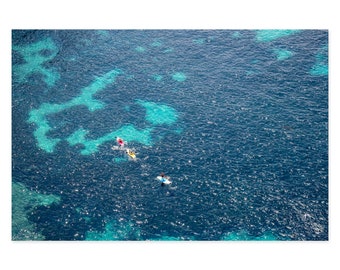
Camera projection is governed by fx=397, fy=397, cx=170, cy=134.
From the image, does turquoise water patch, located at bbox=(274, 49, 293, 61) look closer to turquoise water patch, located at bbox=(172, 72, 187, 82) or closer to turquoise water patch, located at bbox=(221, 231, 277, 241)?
turquoise water patch, located at bbox=(172, 72, 187, 82)

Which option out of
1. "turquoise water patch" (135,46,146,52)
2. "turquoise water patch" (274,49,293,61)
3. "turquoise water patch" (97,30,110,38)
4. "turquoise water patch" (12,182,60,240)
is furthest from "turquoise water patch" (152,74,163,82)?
"turquoise water patch" (12,182,60,240)

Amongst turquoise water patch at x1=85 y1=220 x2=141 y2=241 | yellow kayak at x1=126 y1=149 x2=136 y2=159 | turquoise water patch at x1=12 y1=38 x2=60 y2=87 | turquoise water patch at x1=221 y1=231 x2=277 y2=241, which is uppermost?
turquoise water patch at x1=12 y1=38 x2=60 y2=87

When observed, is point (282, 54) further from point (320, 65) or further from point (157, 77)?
point (157, 77)

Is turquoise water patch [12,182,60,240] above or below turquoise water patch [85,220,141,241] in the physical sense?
above

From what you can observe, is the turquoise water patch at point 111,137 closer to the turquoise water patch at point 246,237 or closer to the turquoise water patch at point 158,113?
the turquoise water patch at point 158,113

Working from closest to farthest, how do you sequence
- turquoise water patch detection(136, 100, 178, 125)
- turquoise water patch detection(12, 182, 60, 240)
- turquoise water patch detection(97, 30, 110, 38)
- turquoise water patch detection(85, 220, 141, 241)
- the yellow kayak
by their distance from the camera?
turquoise water patch detection(85, 220, 141, 241)
turquoise water patch detection(12, 182, 60, 240)
the yellow kayak
turquoise water patch detection(136, 100, 178, 125)
turquoise water patch detection(97, 30, 110, 38)

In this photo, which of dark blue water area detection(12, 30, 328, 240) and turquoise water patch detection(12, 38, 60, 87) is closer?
dark blue water area detection(12, 30, 328, 240)

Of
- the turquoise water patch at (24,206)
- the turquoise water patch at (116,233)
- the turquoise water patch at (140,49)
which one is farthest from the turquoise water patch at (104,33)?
the turquoise water patch at (116,233)
